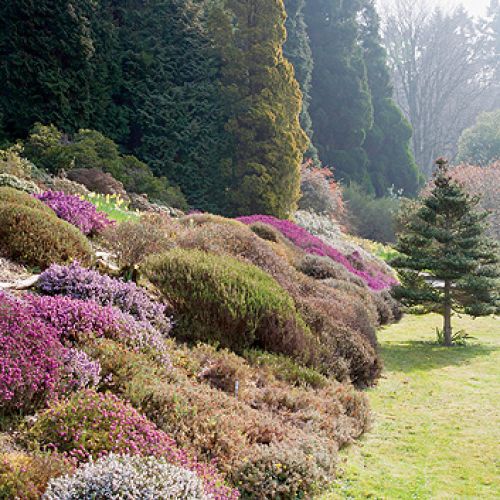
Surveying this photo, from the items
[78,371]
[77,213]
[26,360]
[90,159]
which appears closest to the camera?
[26,360]

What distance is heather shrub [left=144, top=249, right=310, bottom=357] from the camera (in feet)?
19.0

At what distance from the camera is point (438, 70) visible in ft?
147

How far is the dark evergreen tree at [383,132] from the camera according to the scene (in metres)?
37.6

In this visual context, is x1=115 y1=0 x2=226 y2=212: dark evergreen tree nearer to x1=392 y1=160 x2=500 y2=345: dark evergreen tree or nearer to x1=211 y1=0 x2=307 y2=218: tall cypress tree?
x1=211 y1=0 x2=307 y2=218: tall cypress tree

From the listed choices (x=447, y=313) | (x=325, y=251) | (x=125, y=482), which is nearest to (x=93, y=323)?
(x=125, y=482)

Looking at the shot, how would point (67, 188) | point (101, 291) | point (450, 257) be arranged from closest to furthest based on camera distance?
point (101, 291) → point (450, 257) → point (67, 188)

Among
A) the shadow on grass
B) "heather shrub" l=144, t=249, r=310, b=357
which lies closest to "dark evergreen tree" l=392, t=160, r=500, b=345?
the shadow on grass

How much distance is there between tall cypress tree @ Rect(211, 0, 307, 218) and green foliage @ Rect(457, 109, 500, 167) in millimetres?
19181

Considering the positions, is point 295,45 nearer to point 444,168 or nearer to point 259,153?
point 259,153

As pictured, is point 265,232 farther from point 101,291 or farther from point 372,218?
point 372,218

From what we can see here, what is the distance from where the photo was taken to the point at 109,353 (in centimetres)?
406

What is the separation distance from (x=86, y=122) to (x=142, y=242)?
38.2 ft

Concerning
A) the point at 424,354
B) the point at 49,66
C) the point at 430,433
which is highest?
the point at 49,66

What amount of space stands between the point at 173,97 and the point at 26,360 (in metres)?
17.5
